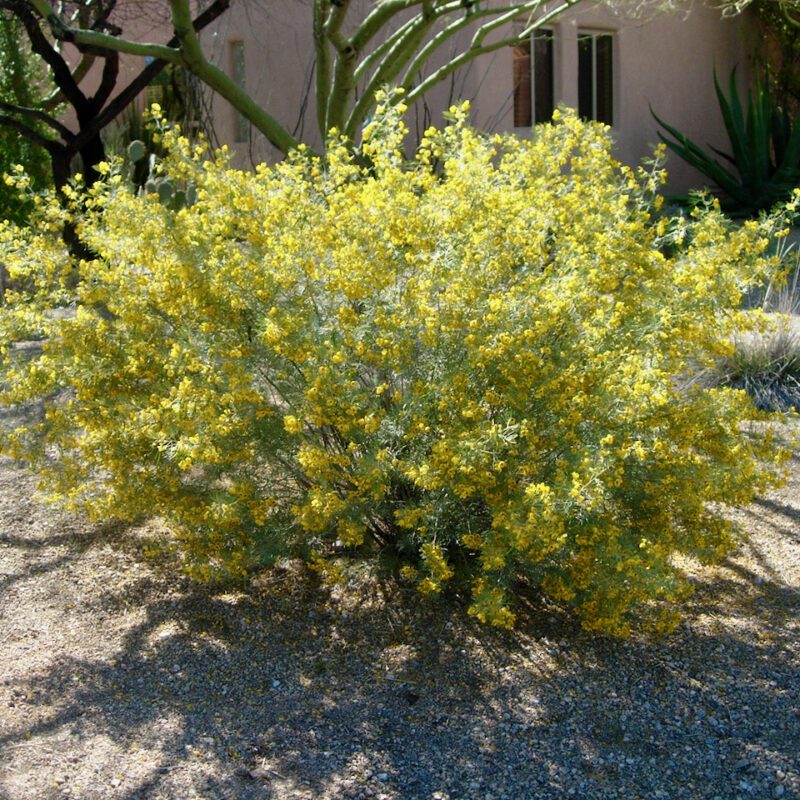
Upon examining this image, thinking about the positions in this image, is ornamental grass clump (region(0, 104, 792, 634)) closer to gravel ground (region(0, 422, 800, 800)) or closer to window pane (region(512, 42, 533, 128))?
gravel ground (region(0, 422, 800, 800))

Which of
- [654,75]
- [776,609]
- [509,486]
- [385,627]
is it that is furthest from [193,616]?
[654,75]

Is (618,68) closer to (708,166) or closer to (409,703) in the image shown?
(708,166)

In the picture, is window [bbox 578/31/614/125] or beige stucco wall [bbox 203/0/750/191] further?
window [bbox 578/31/614/125]

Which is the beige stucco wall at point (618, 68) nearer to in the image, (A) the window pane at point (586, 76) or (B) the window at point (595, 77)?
(B) the window at point (595, 77)

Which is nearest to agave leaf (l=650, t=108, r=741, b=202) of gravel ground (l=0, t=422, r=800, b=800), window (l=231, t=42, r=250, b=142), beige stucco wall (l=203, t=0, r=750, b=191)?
beige stucco wall (l=203, t=0, r=750, b=191)

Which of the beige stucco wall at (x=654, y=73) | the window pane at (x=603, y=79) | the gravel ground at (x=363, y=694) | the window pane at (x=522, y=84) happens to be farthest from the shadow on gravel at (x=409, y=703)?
the window pane at (x=603, y=79)

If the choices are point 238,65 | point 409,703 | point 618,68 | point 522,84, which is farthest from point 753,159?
point 409,703

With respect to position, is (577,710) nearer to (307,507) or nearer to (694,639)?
(694,639)

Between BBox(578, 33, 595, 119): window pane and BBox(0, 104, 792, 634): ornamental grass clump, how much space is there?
9.38m

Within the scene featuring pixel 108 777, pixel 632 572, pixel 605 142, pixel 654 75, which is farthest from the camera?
pixel 654 75

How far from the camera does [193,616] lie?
4438 millimetres

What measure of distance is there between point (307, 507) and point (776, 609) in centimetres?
209

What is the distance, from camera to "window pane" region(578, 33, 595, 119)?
1322 centimetres

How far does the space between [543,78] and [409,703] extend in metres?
10.2
